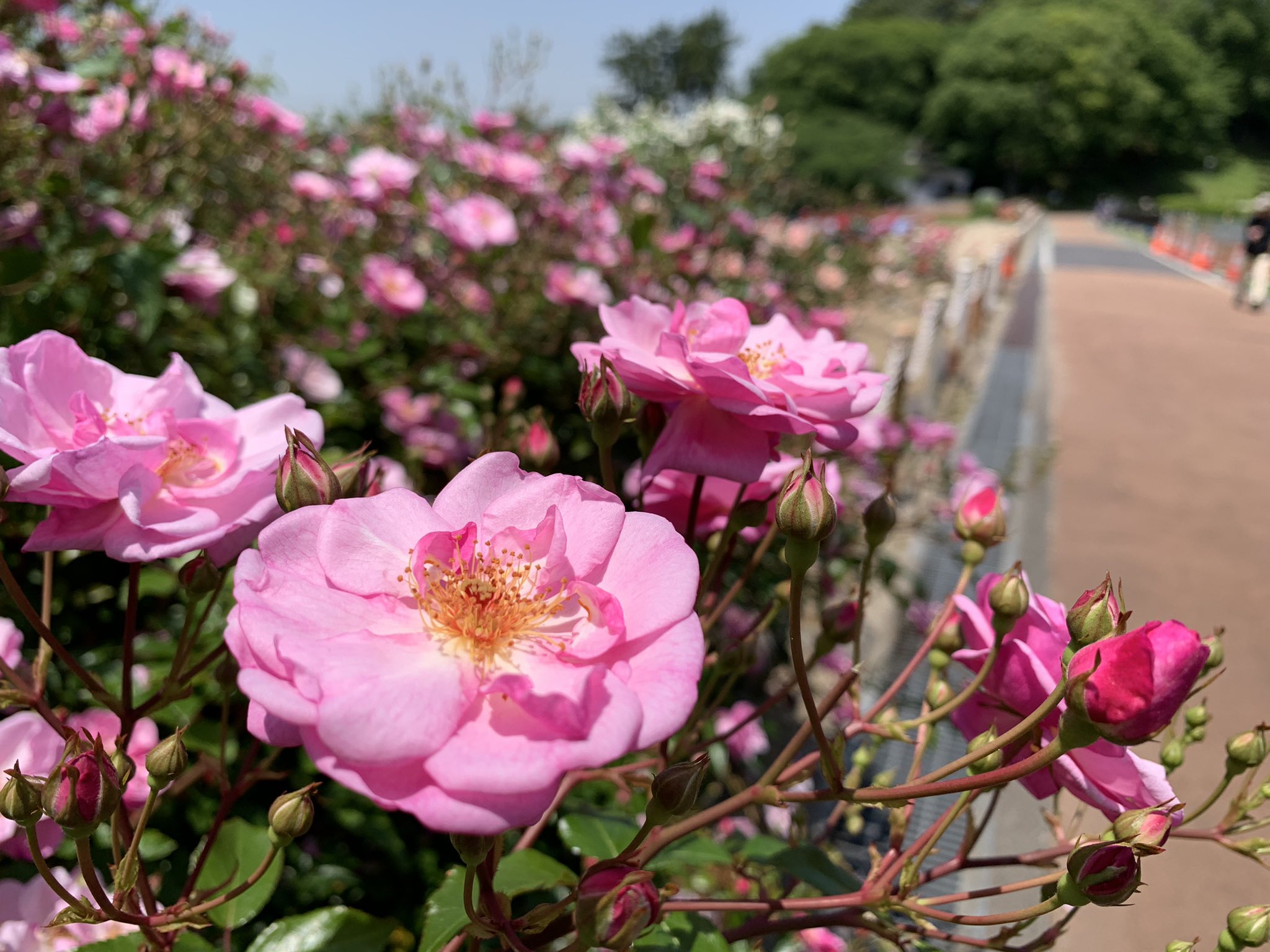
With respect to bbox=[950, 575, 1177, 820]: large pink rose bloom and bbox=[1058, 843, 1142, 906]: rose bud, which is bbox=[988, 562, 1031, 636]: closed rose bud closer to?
bbox=[950, 575, 1177, 820]: large pink rose bloom

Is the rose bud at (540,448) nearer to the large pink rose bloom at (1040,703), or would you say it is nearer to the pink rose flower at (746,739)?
the large pink rose bloom at (1040,703)

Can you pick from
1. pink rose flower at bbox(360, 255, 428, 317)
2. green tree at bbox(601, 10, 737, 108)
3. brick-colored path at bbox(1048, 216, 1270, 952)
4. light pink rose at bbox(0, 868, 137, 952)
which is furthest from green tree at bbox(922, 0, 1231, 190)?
light pink rose at bbox(0, 868, 137, 952)

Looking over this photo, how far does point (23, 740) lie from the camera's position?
2.61 feet

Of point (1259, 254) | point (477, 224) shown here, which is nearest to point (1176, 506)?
point (477, 224)

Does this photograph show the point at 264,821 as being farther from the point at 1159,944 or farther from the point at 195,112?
the point at 195,112

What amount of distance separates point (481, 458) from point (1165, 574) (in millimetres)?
4739

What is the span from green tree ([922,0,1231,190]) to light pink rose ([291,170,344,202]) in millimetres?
44486

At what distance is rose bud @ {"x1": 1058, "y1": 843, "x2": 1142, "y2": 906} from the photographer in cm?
56

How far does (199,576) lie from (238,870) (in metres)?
0.33

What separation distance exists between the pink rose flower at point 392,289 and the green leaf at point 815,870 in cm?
185

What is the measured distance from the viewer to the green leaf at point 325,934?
75 centimetres

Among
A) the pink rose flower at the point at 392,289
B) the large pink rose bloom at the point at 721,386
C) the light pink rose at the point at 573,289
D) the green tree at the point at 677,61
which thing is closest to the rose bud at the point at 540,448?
the large pink rose bloom at the point at 721,386

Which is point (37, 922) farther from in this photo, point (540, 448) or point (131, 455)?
point (540, 448)

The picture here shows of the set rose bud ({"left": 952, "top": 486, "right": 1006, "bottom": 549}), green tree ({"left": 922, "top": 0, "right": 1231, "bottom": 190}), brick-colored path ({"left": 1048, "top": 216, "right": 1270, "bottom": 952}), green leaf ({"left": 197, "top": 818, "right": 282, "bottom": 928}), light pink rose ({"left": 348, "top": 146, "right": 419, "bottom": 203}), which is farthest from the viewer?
green tree ({"left": 922, "top": 0, "right": 1231, "bottom": 190})
